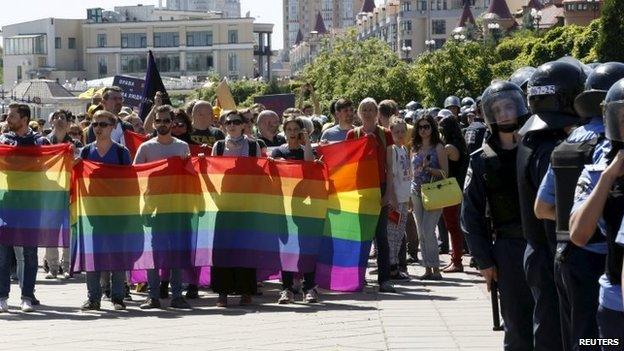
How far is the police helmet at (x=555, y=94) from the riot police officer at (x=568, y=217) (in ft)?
2.42

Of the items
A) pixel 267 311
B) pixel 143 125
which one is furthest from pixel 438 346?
pixel 143 125

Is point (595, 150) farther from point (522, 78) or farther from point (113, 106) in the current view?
point (113, 106)

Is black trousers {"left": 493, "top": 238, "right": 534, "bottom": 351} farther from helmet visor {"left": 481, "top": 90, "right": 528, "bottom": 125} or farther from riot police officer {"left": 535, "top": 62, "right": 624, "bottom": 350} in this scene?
riot police officer {"left": 535, "top": 62, "right": 624, "bottom": 350}

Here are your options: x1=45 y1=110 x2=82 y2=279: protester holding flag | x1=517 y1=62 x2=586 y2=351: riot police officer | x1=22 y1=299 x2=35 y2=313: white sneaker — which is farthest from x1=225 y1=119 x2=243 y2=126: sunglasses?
x1=517 y1=62 x2=586 y2=351: riot police officer

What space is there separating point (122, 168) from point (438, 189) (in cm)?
361

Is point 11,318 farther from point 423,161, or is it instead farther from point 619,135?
point 619,135

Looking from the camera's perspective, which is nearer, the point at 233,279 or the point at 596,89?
the point at 596,89

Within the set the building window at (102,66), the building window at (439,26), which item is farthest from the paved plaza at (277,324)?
the building window at (439,26)

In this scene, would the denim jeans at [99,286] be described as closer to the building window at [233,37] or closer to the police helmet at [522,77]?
the police helmet at [522,77]

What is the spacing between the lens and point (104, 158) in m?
13.7

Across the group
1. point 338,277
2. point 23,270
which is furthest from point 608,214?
point 23,270

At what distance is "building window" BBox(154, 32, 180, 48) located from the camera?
188 meters

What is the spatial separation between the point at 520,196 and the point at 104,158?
21.1 ft

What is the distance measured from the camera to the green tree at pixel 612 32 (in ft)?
200
